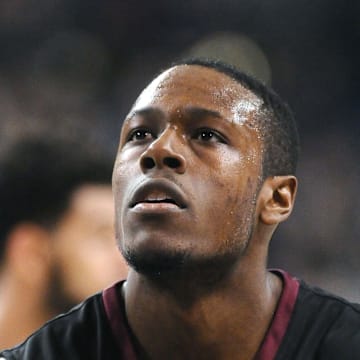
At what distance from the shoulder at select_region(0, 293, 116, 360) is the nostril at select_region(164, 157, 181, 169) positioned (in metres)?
0.41

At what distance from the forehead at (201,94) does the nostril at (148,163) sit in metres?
0.12

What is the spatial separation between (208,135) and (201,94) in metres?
0.09

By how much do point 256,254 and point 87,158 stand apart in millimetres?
2626

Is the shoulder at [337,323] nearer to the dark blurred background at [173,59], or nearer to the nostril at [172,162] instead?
the nostril at [172,162]

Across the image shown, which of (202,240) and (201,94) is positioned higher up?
(201,94)

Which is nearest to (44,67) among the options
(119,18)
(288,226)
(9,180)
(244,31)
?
(119,18)

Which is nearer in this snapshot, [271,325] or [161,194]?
[161,194]

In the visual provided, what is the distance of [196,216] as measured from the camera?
142 cm

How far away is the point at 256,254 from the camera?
1.58 m

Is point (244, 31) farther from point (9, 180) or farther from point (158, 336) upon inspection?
point (158, 336)

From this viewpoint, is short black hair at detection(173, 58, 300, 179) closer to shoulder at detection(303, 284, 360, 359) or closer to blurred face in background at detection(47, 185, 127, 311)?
shoulder at detection(303, 284, 360, 359)

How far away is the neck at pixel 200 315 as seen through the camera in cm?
151

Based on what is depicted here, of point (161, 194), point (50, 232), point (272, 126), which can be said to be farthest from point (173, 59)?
point (161, 194)

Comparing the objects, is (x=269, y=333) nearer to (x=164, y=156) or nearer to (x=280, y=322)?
(x=280, y=322)
